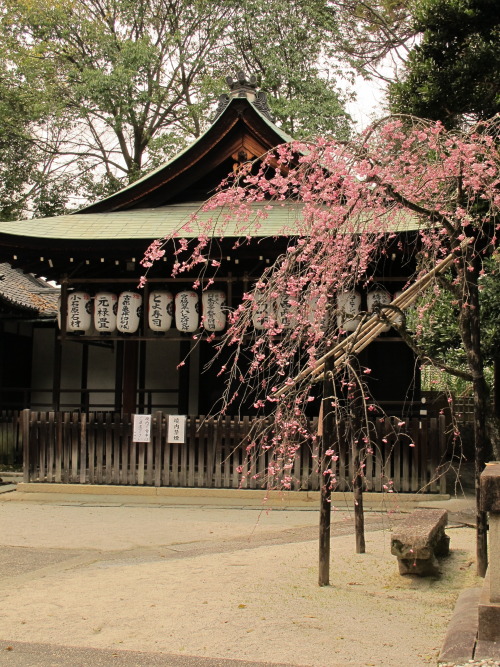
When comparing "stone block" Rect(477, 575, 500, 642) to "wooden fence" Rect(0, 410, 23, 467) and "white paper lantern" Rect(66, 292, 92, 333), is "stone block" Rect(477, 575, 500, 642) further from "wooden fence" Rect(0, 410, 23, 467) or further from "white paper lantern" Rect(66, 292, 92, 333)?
"wooden fence" Rect(0, 410, 23, 467)

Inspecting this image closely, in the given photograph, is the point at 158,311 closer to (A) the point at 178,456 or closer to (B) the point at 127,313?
(B) the point at 127,313

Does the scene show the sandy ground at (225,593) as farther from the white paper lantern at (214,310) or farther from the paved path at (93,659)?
the white paper lantern at (214,310)

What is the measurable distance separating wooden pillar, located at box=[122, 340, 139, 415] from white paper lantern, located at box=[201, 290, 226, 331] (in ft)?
6.90

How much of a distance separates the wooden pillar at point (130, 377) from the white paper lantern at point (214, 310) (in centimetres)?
210

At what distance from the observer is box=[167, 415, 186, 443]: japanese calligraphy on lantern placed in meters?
12.9

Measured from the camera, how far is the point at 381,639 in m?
5.24

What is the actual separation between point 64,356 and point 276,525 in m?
9.42

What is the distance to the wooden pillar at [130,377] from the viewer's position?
1430 cm

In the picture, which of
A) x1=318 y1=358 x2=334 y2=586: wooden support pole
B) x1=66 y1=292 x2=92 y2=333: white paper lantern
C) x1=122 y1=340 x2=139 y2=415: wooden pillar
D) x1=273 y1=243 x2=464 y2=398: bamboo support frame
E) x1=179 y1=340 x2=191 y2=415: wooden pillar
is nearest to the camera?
x1=273 y1=243 x2=464 y2=398: bamboo support frame

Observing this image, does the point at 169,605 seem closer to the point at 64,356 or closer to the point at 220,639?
the point at 220,639

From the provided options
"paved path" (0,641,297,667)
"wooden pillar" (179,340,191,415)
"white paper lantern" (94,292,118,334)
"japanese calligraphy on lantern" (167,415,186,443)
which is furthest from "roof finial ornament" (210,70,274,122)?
"paved path" (0,641,297,667)

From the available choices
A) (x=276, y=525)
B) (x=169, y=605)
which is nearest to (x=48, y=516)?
(x=276, y=525)

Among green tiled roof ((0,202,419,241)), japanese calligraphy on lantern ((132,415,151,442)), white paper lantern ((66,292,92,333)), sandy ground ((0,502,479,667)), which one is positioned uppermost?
green tiled roof ((0,202,419,241))

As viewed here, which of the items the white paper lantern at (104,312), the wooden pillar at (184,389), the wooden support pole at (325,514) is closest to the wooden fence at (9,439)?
the white paper lantern at (104,312)
